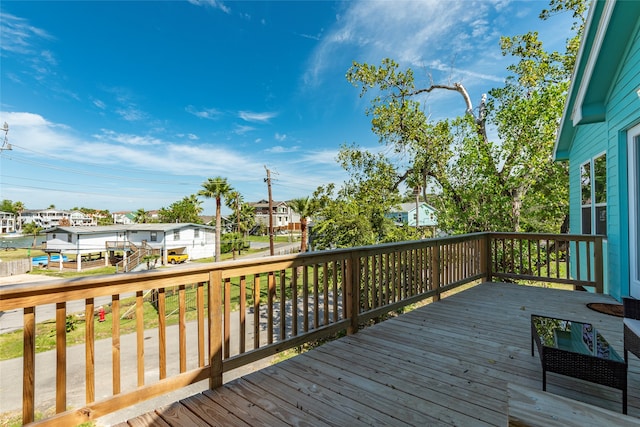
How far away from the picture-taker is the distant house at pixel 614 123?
3490 millimetres

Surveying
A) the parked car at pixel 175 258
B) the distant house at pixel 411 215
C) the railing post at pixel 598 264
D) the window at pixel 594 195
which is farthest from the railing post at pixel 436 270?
the parked car at pixel 175 258

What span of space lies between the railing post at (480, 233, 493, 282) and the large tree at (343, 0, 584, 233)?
470 cm

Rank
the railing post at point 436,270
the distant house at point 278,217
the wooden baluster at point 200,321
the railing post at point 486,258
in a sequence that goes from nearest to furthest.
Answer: the wooden baluster at point 200,321 → the railing post at point 436,270 → the railing post at point 486,258 → the distant house at point 278,217

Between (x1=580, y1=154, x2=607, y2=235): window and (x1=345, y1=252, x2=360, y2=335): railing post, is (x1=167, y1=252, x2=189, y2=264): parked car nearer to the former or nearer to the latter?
(x1=345, y1=252, x2=360, y2=335): railing post

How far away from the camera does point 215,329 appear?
7.45 ft

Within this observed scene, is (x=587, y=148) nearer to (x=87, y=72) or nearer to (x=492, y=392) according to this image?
(x=492, y=392)

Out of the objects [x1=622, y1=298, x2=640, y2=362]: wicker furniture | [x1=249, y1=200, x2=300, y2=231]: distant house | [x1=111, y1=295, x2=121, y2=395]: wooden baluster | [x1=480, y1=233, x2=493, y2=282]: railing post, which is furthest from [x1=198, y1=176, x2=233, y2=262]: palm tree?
[x1=249, y1=200, x2=300, y2=231]: distant house

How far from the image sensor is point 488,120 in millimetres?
11070

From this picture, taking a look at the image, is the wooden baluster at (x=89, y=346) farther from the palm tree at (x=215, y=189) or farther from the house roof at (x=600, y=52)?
the palm tree at (x=215, y=189)

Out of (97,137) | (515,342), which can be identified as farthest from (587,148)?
(97,137)

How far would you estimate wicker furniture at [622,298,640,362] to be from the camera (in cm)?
198

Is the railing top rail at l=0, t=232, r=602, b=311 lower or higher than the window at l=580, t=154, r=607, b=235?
lower

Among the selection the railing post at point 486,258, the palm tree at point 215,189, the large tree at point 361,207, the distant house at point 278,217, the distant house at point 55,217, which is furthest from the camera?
the distant house at point 55,217

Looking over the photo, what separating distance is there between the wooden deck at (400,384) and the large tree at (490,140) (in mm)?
7175
